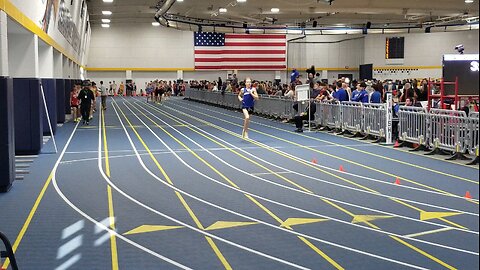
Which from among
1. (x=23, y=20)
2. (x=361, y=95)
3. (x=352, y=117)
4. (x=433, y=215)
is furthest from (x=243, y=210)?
(x=361, y=95)

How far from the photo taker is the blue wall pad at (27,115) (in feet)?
48.0

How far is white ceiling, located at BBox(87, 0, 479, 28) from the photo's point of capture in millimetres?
37094

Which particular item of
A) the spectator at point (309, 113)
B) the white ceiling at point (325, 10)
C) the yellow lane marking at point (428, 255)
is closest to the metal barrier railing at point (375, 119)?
the spectator at point (309, 113)

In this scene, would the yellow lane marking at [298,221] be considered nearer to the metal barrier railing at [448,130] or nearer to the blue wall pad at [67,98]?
the metal barrier railing at [448,130]

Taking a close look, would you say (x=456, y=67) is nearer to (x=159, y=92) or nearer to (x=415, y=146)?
(x=415, y=146)

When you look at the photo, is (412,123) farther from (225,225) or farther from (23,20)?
(23,20)

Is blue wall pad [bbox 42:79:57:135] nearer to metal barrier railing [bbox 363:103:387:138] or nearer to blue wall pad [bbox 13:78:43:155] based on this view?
blue wall pad [bbox 13:78:43:155]

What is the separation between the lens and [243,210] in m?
8.41

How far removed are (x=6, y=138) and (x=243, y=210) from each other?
469cm

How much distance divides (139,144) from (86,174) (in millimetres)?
5442

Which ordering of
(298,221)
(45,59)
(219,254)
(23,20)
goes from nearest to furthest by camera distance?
(219,254) → (298,221) → (23,20) → (45,59)

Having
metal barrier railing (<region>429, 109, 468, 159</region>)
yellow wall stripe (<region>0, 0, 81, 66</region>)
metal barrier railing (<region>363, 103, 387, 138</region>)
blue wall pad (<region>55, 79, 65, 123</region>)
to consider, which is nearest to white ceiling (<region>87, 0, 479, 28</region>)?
blue wall pad (<region>55, 79, 65, 123</region>)

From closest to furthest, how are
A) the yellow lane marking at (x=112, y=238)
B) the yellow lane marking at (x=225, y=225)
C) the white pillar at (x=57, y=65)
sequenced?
the yellow lane marking at (x=112, y=238)
the yellow lane marking at (x=225, y=225)
the white pillar at (x=57, y=65)

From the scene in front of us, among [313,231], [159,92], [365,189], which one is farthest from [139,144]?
[159,92]
